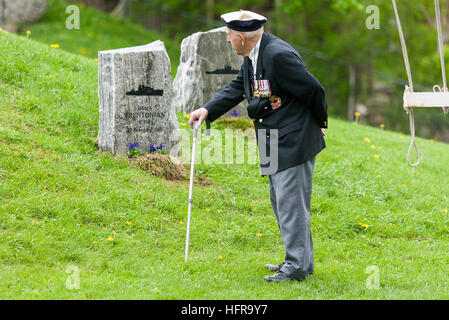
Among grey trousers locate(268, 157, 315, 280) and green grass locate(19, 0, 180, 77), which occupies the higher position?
green grass locate(19, 0, 180, 77)

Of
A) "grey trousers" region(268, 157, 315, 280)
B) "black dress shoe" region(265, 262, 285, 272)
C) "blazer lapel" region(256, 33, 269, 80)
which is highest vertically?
"blazer lapel" region(256, 33, 269, 80)

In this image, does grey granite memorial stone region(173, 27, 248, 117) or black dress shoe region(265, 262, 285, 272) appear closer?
black dress shoe region(265, 262, 285, 272)

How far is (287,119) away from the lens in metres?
4.91

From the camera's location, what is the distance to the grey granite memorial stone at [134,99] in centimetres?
711

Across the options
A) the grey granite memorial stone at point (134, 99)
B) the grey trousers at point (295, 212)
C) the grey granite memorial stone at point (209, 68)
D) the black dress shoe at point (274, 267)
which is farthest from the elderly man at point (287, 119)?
the grey granite memorial stone at point (209, 68)

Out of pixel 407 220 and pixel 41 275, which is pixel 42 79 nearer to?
pixel 41 275

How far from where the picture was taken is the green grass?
1653 cm

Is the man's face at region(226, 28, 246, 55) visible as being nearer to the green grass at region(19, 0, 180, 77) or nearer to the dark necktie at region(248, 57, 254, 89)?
the dark necktie at region(248, 57, 254, 89)

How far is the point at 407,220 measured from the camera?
7.02 meters

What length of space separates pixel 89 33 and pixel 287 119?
46.1 feet

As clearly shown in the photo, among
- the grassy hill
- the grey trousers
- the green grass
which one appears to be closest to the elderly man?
the grey trousers

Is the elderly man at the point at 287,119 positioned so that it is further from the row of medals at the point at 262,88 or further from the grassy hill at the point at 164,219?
the grassy hill at the point at 164,219

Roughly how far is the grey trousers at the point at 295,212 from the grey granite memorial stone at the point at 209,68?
4103 mm

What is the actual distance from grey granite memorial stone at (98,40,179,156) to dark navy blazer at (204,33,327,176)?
8.14 ft
